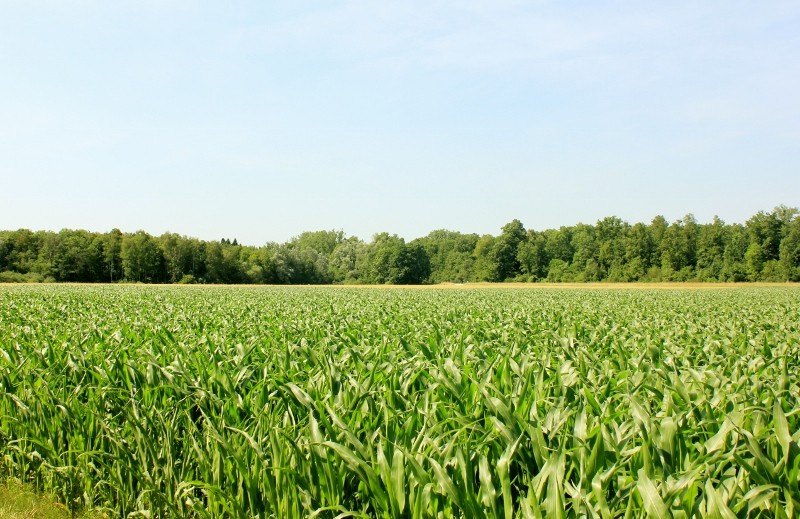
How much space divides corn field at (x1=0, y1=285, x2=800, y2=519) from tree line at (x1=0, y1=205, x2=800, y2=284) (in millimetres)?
84911

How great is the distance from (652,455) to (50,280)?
9184 centimetres

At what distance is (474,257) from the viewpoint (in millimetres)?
135125

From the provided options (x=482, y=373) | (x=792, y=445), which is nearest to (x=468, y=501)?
(x=792, y=445)

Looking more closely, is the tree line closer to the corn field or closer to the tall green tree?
the tall green tree

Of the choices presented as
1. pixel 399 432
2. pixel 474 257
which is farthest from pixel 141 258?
pixel 399 432

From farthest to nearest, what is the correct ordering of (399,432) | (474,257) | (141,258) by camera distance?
(474,257), (141,258), (399,432)

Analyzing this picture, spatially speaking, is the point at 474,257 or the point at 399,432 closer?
the point at 399,432

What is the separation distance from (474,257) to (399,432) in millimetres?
132708

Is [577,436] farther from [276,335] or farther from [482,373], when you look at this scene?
[276,335]

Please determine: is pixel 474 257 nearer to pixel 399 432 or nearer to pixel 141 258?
pixel 141 258

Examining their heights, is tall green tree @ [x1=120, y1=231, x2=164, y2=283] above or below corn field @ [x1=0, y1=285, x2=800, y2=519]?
above

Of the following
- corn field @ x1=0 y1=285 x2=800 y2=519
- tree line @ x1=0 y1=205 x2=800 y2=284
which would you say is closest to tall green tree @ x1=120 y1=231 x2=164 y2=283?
tree line @ x1=0 y1=205 x2=800 y2=284

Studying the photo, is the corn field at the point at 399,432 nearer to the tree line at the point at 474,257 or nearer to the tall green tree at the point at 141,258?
the tree line at the point at 474,257

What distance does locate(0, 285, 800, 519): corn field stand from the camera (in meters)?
2.79
